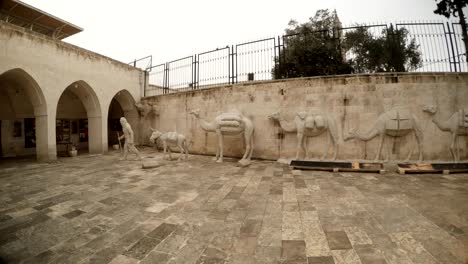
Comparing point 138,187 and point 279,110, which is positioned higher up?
point 279,110

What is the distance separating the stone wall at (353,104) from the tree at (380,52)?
3.83 metres

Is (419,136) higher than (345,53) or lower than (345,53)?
lower

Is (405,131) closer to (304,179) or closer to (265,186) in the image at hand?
(304,179)

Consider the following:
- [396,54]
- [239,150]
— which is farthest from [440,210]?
[396,54]

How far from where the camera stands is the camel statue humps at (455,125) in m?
6.60

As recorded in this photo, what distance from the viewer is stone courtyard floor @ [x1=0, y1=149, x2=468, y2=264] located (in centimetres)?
242

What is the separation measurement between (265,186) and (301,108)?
4.21 m

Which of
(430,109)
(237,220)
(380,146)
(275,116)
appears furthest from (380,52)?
(237,220)

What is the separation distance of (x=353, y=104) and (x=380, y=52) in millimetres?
6551

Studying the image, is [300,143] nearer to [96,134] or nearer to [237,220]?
[237,220]

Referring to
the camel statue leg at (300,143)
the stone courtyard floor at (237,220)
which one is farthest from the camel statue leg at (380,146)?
the camel statue leg at (300,143)

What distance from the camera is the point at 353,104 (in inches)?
291

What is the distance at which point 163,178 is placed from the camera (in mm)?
5887

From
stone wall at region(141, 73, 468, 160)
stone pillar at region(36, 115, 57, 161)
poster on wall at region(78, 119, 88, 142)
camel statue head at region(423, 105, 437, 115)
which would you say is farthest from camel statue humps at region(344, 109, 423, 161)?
poster on wall at region(78, 119, 88, 142)
